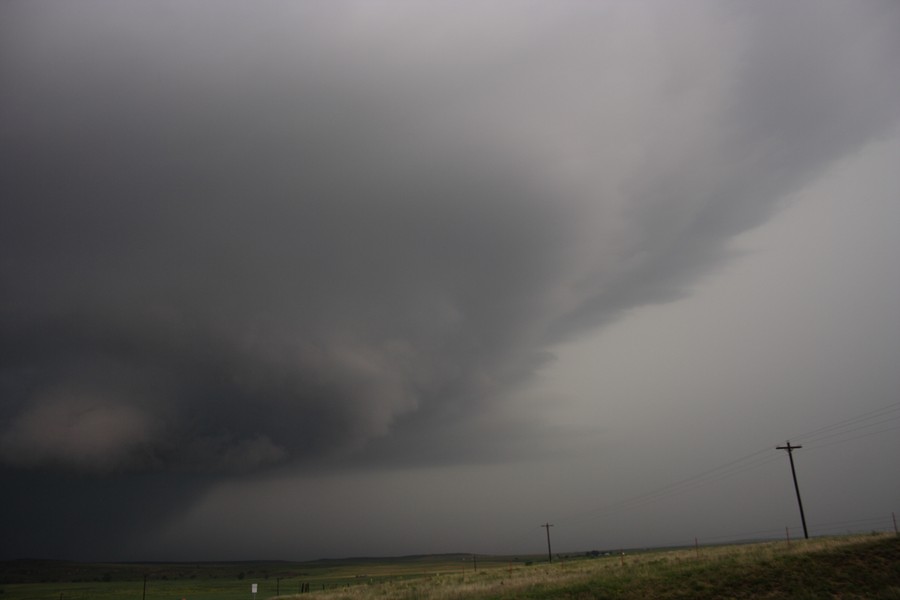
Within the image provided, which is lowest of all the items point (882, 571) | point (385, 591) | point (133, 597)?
point (133, 597)

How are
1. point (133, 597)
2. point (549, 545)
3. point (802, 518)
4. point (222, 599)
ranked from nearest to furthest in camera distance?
point (802, 518), point (222, 599), point (133, 597), point (549, 545)

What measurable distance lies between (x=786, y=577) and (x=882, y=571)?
5121 millimetres

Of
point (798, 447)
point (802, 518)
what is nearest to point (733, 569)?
point (802, 518)

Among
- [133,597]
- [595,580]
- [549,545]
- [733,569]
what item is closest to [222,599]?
[133,597]

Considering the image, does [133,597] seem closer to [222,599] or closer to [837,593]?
[222,599]

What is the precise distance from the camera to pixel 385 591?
192 feet

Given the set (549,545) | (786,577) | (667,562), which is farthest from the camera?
(549,545)

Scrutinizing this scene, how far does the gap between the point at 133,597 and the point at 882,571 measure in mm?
116510

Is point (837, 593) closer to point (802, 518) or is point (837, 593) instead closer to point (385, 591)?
point (802, 518)

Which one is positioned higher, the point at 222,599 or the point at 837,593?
the point at 837,593

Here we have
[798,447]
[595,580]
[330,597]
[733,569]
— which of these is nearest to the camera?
[733,569]

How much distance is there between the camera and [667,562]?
49.3 meters

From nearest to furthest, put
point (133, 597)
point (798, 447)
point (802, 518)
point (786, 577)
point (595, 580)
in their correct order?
point (786, 577)
point (595, 580)
point (802, 518)
point (798, 447)
point (133, 597)

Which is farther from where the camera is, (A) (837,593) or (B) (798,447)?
(B) (798,447)
